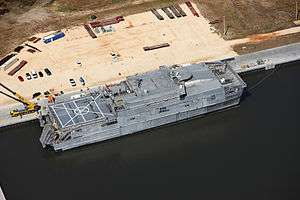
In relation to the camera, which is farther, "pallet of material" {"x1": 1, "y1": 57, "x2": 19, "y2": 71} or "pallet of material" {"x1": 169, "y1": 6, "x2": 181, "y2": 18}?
"pallet of material" {"x1": 169, "y1": 6, "x2": 181, "y2": 18}

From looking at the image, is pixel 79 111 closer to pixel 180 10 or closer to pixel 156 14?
pixel 156 14

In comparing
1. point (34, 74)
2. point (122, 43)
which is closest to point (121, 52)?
point (122, 43)

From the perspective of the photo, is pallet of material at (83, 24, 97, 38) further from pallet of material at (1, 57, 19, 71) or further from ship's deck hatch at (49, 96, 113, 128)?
ship's deck hatch at (49, 96, 113, 128)

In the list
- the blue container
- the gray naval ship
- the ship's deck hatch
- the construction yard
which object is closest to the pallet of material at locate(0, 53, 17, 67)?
the construction yard

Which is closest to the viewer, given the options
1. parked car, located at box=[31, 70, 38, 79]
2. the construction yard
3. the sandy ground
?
the sandy ground

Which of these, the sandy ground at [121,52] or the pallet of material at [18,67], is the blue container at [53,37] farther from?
the pallet of material at [18,67]

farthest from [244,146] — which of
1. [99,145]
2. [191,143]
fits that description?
[99,145]

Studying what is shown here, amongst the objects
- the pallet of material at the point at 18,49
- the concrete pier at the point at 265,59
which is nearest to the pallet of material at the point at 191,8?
the concrete pier at the point at 265,59

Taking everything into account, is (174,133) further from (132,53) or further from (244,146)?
(132,53)

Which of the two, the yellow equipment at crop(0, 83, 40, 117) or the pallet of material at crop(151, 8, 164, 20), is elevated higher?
the pallet of material at crop(151, 8, 164, 20)
